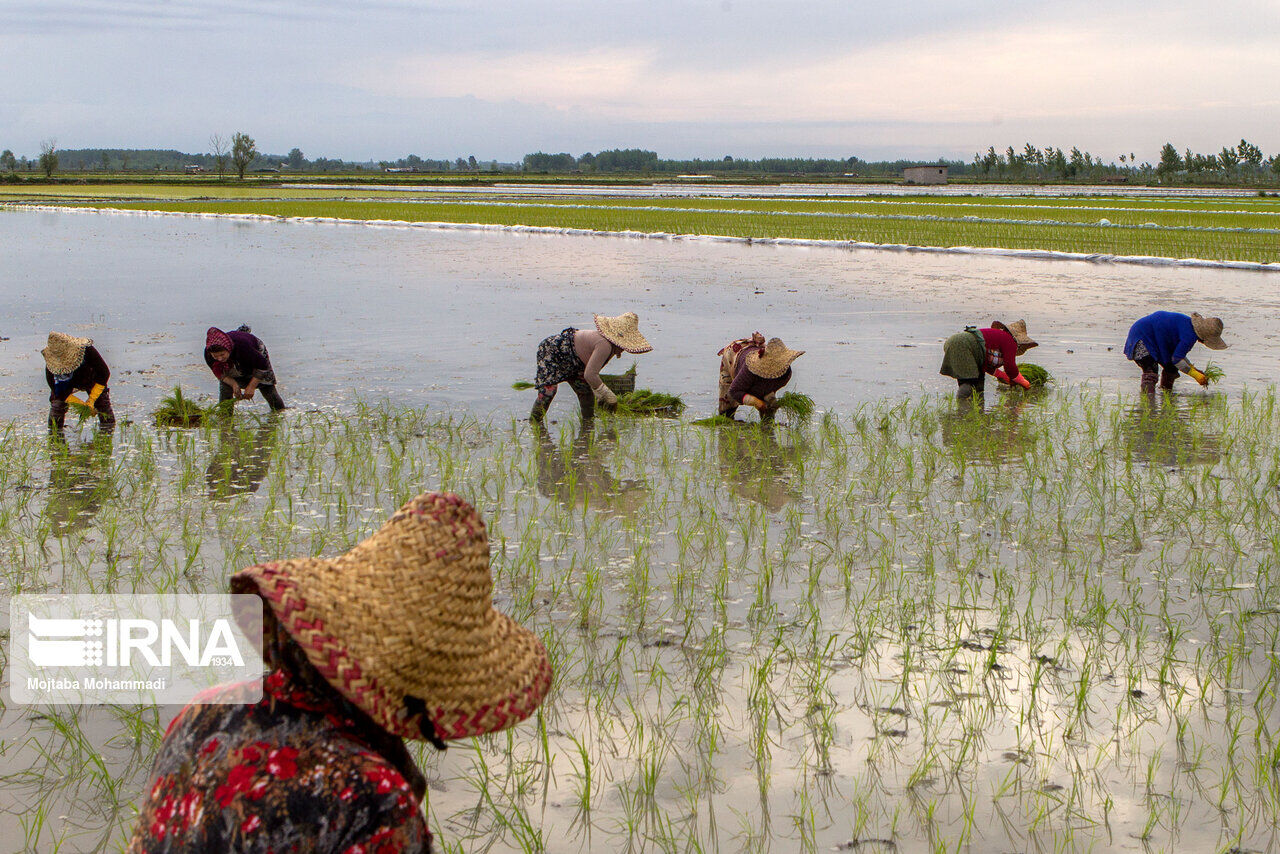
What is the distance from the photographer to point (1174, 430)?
6.99 meters

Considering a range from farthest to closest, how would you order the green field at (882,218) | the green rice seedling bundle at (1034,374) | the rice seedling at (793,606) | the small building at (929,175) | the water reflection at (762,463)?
1. the small building at (929,175)
2. the green field at (882,218)
3. the green rice seedling bundle at (1034,374)
4. the water reflection at (762,463)
5. the rice seedling at (793,606)

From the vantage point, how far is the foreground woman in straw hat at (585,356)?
711 cm

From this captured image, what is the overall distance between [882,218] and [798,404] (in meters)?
24.8

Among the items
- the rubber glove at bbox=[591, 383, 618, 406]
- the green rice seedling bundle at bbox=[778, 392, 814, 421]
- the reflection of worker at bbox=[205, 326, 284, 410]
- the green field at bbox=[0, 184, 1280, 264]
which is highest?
the green field at bbox=[0, 184, 1280, 264]

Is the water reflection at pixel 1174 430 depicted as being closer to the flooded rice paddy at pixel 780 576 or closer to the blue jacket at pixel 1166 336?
the flooded rice paddy at pixel 780 576

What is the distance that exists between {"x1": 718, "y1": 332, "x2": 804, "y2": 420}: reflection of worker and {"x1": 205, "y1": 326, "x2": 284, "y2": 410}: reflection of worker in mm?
3030

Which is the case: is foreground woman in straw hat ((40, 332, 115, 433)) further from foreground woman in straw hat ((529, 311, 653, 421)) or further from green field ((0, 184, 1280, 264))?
green field ((0, 184, 1280, 264))

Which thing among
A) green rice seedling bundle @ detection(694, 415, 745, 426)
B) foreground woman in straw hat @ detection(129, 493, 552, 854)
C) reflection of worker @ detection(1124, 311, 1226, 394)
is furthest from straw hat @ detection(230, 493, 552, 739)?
reflection of worker @ detection(1124, 311, 1226, 394)

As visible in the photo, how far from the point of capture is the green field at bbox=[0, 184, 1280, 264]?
72.2 feet

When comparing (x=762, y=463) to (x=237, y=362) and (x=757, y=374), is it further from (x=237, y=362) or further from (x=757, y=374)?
(x=237, y=362)

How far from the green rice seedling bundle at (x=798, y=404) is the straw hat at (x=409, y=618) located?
5986 mm

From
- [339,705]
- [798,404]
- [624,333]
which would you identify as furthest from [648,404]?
[339,705]

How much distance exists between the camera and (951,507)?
541 centimetres

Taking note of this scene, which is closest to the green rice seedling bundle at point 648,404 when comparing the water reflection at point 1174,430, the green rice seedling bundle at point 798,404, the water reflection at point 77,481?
the green rice seedling bundle at point 798,404
